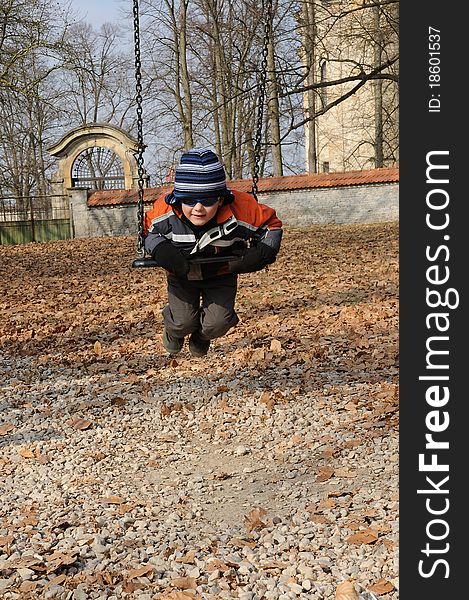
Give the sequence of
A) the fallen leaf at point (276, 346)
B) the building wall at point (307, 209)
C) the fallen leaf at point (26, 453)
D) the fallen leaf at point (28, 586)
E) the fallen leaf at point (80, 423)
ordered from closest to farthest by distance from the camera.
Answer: the fallen leaf at point (28, 586) < the fallen leaf at point (26, 453) < the fallen leaf at point (80, 423) < the fallen leaf at point (276, 346) < the building wall at point (307, 209)

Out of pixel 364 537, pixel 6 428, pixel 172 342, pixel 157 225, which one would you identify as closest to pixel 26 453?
pixel 6 428

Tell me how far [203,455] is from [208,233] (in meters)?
2.23

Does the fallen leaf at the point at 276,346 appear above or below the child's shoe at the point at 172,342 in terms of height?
below

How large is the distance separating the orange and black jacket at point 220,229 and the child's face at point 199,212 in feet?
0.22

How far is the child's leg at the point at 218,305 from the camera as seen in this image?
5.34 metres

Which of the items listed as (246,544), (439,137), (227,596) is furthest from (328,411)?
(439,137)

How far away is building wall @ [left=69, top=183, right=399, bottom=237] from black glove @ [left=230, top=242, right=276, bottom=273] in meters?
17.6

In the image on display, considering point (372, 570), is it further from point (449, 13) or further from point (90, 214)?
point (90, 214)

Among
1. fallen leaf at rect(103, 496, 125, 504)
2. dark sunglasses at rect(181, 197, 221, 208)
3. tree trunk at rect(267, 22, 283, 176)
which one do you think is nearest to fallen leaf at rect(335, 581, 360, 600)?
fallen leaf at rect(103, 496, 125, 504)

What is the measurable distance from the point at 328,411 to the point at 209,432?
109 cm

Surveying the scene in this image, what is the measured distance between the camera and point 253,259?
16.2 ft

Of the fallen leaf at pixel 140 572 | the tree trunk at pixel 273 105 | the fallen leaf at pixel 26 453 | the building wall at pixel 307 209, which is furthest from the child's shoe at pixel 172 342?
the building wall at pixel 307 209

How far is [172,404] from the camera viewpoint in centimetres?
759

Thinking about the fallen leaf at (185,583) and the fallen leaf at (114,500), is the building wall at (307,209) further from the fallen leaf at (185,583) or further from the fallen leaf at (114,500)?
the fallen leaf at (185,583)
